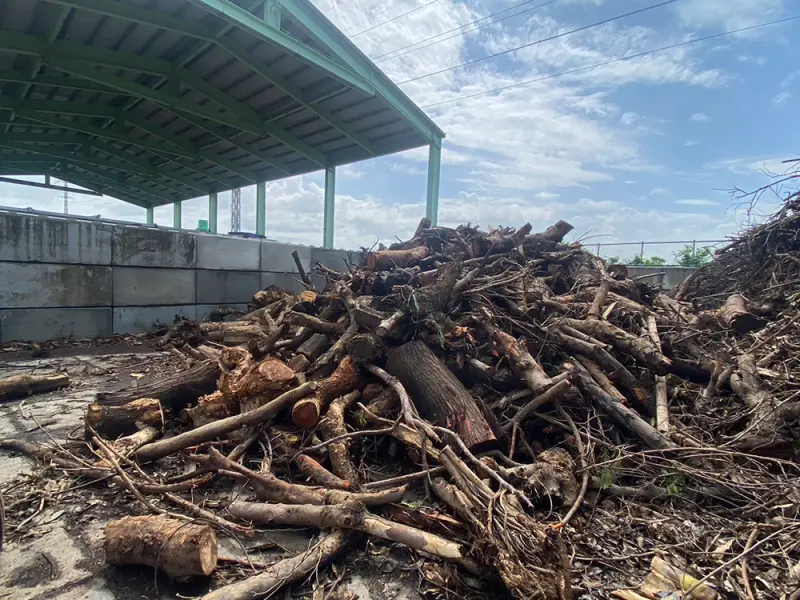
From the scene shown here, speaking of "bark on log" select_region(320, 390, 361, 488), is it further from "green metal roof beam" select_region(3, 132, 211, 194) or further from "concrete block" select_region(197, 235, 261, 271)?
"green metal roof beam" select_region(3, 132, 211, 194)

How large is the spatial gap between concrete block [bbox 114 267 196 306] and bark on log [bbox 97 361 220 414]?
15.5 ft

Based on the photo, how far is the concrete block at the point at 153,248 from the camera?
7648 mm

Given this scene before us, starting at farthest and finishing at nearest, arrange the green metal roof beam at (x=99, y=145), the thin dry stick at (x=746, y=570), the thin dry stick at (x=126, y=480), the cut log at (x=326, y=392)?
the green metal roof beam at (x=99, y=145), the cut log at (x=326, y=392), the thin dry stick at (x=126, y=480), the thin dry stick at (x=746, y=570)

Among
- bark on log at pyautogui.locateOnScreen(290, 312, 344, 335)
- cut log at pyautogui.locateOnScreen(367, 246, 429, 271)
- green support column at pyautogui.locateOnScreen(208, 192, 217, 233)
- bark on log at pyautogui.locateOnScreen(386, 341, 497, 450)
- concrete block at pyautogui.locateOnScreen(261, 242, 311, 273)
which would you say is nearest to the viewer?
bark on log at pyautogui.locateOnScreen(386, 341, 497, 450)

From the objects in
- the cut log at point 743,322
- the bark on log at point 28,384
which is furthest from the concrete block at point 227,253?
the cut log at point 743,322

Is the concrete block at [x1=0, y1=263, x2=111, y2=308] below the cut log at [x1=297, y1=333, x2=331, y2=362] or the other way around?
the other way around

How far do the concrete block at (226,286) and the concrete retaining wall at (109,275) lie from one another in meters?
0.02

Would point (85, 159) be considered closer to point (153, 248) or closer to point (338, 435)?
point (153, 248)

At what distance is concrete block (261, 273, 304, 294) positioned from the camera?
984cm

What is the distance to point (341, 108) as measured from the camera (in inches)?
392

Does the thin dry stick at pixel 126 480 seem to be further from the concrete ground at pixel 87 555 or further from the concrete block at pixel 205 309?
the concrete block at pixel 205 309

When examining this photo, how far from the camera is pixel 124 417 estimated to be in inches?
136

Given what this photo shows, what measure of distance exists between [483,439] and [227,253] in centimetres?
789

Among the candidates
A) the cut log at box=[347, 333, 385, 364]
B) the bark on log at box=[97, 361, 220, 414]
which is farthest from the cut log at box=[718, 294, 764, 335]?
the bark on log at box=[97, 361, 220, 414]
